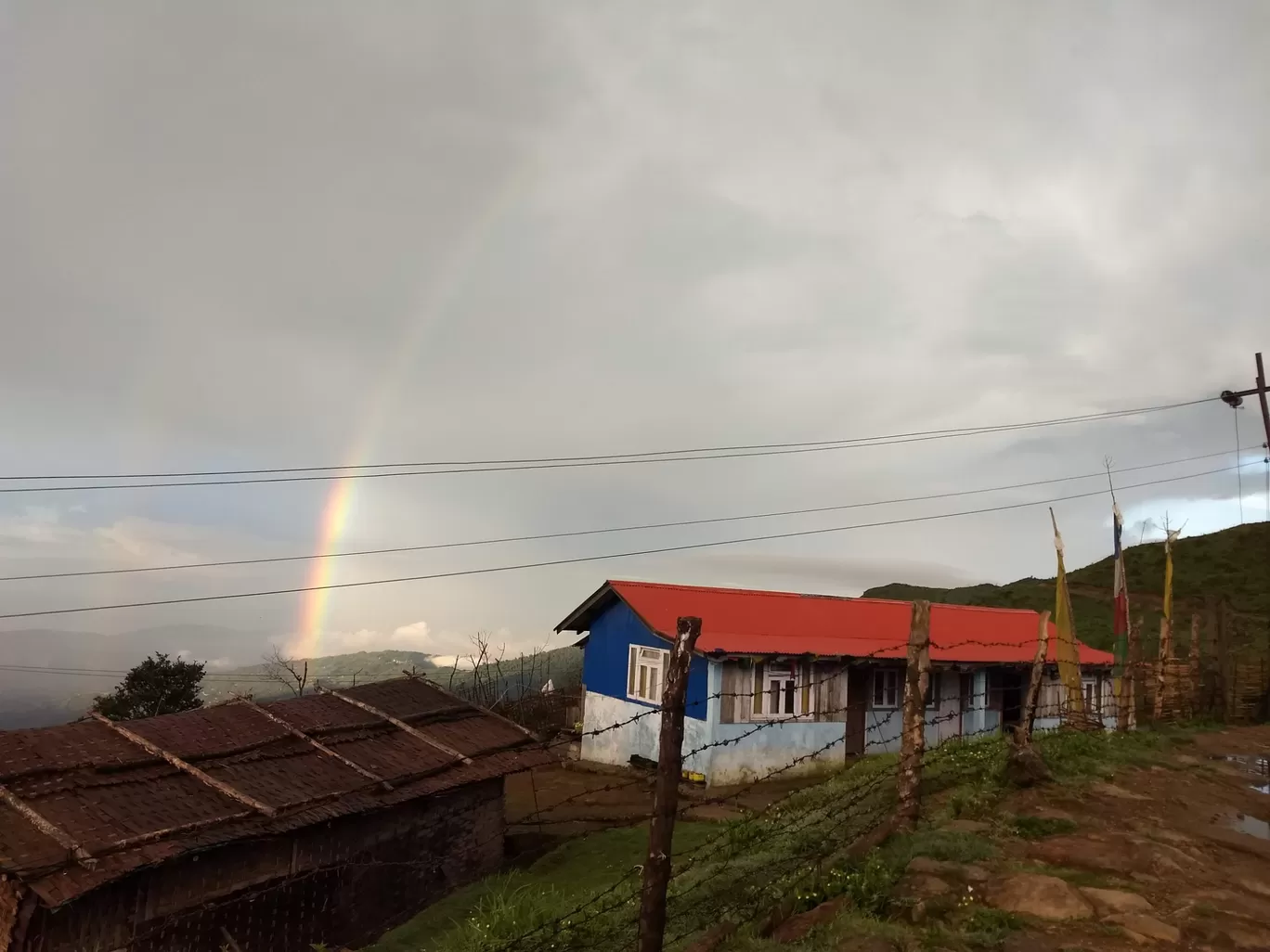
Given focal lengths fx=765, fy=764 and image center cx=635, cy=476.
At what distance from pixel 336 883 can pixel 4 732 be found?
4.89 metres

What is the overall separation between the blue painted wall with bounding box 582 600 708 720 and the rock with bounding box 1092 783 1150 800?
543 inches

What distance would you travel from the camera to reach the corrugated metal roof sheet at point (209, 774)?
28.0ft

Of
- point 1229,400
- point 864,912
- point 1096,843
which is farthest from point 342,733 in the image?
point 1229,400

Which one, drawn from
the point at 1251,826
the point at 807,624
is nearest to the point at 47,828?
the point at 1251,826

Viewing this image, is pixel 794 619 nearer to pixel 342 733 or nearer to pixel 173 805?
pixel 342 733

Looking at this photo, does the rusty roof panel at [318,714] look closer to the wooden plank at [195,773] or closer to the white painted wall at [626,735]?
the wooden plank at [195,773]

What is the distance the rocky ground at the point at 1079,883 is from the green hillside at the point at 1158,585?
35.3 meters

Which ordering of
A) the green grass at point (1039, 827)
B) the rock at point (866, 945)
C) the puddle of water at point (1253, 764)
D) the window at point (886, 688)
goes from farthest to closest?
the window at point (886, 688)
the puddle of water at point (1253, 764)
the green grass at point (1039, 827)
the rock at point (866, 945)

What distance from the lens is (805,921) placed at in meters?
5.88

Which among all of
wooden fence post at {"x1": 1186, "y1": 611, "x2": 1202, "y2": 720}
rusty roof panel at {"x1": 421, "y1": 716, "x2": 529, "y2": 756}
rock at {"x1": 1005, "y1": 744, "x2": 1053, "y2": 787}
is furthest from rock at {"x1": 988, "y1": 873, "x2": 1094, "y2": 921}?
Result: wooden fence post at {"x1": 1186, "y1": 611, "x2": 1202, "y2": 720}

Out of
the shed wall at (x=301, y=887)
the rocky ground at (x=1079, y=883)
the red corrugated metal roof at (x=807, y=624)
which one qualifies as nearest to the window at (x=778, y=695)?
the red corrugated metal roof at (x=807, y=624)

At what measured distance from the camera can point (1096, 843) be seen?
7.34m

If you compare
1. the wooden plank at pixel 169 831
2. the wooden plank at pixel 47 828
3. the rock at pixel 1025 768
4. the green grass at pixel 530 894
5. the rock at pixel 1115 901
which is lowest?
the green grass at pixel 530 894

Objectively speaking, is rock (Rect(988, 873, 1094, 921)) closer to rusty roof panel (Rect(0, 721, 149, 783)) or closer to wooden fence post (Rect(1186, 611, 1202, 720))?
rusty roof panel (Rect(0, 721, 149, 783))
